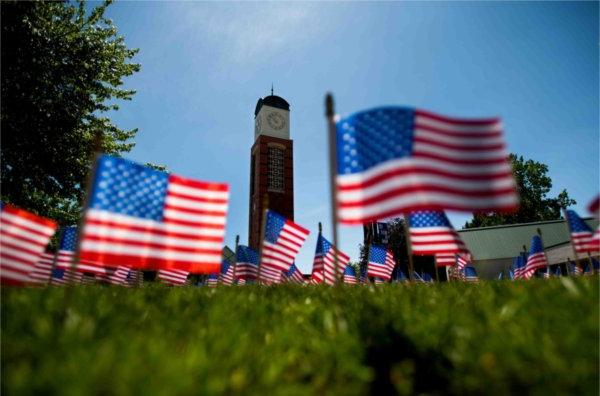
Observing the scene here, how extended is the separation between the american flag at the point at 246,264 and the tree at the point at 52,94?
759 cm

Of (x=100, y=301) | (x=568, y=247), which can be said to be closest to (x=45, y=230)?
(x=100, y=301)

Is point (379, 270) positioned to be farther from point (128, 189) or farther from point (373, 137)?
point (128, 189)

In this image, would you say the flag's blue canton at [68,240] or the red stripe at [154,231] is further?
the flag's blue canton at [68,240]

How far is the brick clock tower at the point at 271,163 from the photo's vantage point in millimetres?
47500

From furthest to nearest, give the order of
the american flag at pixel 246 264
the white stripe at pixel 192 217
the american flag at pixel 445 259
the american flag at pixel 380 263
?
the american flag at pixel 380 263, the american flag at pixel 246 264, the american flag at pixel 445 259, the white stripe at pixel 192 217

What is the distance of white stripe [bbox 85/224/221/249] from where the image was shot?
16.1 ft

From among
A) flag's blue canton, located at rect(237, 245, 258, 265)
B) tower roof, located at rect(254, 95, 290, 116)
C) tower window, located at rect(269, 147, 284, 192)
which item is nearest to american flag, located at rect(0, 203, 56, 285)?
flag's blue canton, located at rect(237, 245, 258, 265)

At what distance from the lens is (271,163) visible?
4988 centimetres

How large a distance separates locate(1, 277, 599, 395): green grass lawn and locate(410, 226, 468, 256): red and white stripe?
18.8 feet

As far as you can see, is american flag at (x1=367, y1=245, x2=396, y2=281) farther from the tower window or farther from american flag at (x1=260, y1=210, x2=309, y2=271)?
the tower window

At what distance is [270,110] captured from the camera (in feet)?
174

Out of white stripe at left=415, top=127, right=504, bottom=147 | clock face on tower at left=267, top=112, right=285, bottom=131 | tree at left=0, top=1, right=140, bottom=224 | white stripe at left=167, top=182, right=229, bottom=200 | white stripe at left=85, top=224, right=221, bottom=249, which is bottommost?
white stripe at left=85, top=224, right=221, bottom=249

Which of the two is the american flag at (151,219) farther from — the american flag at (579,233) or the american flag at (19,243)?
the american flag at (579,233)

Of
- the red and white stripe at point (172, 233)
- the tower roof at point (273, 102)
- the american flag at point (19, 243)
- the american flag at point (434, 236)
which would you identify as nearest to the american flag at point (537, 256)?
the american flag at point (434, 236)
